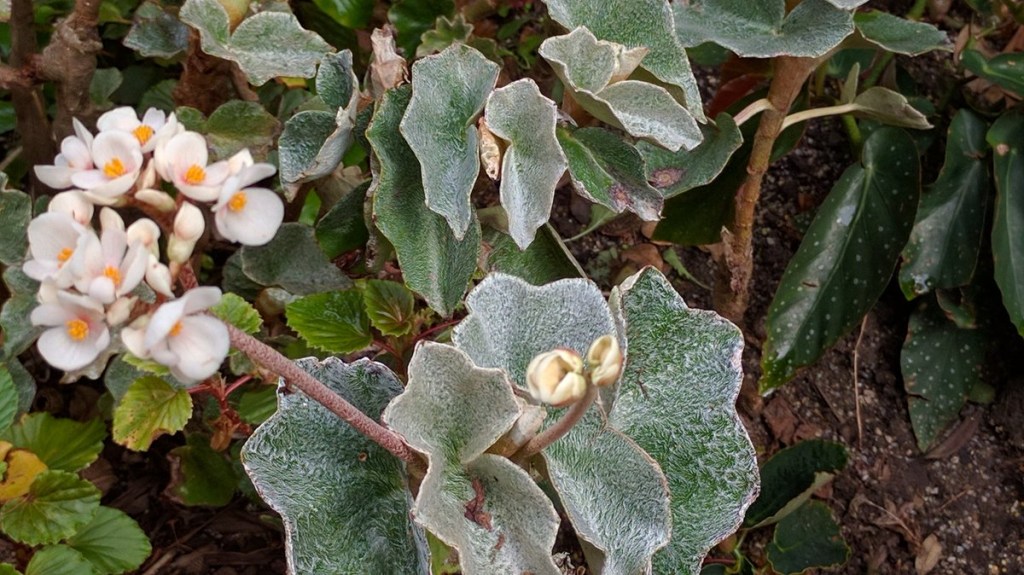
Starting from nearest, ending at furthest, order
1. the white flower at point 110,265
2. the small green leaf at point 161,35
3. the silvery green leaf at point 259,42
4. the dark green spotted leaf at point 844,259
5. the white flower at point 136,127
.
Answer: the white flower at point 110,265, the white flower at point 136,127, the silvery green leaf at point 259,42, the small green leaf at point 161,35, the dark green spotted leaf at point 844,259

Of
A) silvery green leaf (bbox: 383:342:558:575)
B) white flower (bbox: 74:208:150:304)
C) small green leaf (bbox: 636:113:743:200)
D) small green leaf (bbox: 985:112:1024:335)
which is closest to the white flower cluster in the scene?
white flower (bbox: 74:208:150:304)

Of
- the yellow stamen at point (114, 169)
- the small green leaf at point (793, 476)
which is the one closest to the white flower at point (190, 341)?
the yellow stamen at point (114, 169)

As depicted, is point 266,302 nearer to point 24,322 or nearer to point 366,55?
point 24,322

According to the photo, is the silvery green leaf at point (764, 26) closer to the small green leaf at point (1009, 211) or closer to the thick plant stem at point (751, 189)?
the thick plant stem at point (751, 189)

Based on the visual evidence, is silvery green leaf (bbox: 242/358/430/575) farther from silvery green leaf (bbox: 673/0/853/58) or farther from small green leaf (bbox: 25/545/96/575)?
silvery green leaf (bbox: 673/0/853/58)

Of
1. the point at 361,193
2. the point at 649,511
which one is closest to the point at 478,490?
the point at 649,511

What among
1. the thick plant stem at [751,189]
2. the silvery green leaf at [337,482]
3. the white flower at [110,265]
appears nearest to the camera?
the white flower at [110,265]

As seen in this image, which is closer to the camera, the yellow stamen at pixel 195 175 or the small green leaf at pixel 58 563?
the yellow stamen at pixel 195 175
